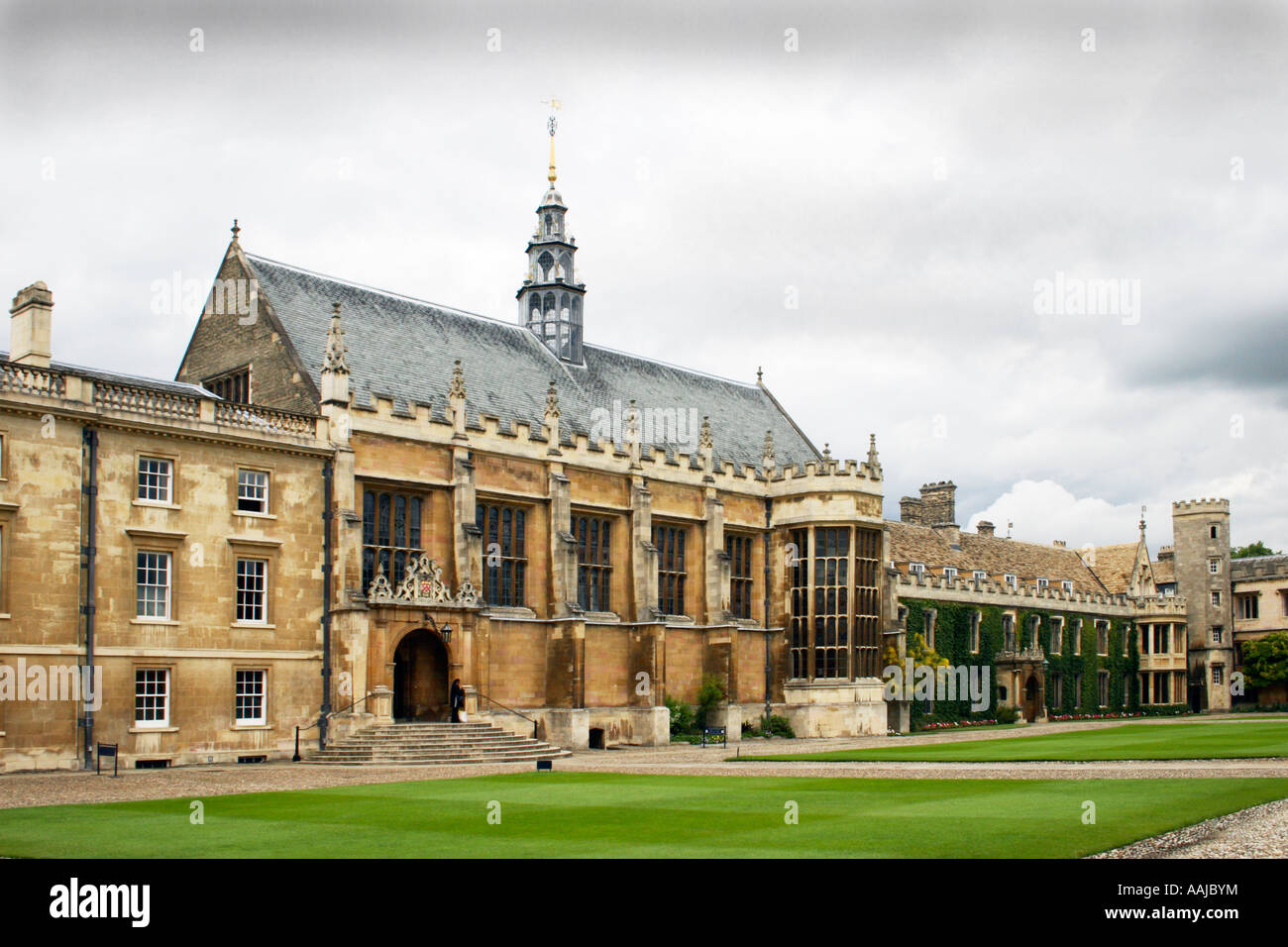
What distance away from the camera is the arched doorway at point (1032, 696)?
189ft

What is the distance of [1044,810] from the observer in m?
15.6

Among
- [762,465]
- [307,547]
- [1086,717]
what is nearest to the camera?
[307,547]

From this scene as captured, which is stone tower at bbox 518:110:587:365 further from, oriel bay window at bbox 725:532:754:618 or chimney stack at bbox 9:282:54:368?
chimney stack at bbox 9:282:54:368

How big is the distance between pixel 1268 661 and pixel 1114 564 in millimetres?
9863

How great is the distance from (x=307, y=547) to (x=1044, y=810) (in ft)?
72.3

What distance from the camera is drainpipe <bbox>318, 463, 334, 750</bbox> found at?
106 ft

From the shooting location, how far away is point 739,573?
46.4m

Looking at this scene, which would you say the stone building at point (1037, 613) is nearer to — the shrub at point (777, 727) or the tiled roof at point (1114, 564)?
the tiled roof at point (1114, 564)

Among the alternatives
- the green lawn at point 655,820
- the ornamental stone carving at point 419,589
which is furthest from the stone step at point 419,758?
the green lawn at point 655,820

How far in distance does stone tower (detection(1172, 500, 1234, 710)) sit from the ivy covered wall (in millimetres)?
4102

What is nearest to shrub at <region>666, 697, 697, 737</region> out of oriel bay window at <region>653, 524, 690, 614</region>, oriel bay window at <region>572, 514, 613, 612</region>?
oriel bay window at <region>653, 524, 690, 614</region>

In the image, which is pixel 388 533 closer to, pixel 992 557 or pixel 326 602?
pixel 326 602
